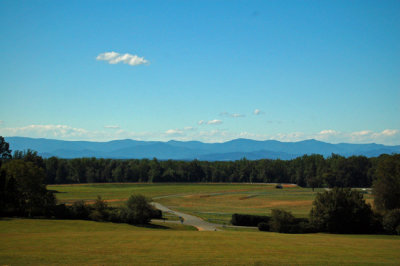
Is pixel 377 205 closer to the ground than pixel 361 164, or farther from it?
closer to the ground

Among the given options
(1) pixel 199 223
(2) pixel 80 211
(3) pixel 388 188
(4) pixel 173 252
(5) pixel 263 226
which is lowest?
(1) pixel 199 223

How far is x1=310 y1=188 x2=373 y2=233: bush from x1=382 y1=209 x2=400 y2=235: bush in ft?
8.18

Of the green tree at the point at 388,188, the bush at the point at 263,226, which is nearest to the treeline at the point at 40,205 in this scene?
the bush at the point at 263,226

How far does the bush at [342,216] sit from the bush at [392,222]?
8.18 feet

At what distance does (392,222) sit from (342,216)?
6.61 m

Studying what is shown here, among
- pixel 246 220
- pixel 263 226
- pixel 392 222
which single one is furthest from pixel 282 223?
pixel 392 222

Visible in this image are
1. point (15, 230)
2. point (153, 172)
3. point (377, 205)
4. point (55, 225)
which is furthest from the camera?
point (153, 172)

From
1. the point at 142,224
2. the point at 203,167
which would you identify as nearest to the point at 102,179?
the point at 203,167

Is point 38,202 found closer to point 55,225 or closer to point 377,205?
point 55,225

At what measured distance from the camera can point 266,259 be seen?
23.4 metres

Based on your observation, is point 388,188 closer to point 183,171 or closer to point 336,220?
point 336,220

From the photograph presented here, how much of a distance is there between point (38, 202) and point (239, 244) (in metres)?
40.8

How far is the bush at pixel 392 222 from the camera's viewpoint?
168ft

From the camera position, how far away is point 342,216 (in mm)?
53688
